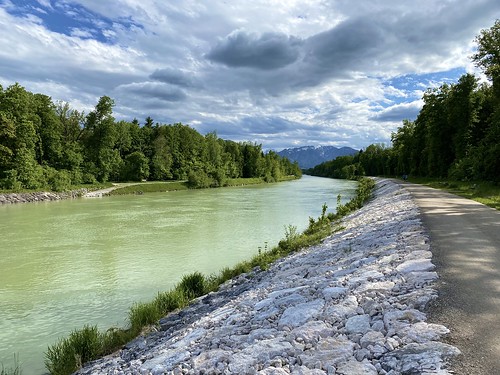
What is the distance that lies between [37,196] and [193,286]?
4888cm

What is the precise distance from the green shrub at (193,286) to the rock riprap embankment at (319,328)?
89 cm

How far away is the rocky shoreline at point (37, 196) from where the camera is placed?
47938mm

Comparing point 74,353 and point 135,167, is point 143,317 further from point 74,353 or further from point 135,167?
point 135,167

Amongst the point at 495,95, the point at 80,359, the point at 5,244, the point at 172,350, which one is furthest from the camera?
the point at 495,95

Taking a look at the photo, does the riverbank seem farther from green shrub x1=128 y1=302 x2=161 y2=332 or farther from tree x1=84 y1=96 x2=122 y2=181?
green shrub x1=128 y1=302 x2=161 y2=332

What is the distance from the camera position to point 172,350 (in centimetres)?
654

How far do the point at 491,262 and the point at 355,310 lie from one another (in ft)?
12.7

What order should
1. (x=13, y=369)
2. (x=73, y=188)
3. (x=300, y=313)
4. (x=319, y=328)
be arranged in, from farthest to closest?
(x=73, y=188)
(x=13, y=369)
(x=300, y=313)
(x=319, y=328)

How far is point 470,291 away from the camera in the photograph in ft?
20.1

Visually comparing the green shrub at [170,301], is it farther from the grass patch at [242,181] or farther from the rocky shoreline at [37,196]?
the grass patch at [242,181]

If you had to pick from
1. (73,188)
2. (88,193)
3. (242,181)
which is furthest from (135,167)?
(242,181)

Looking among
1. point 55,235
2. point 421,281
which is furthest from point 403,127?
point 421,281

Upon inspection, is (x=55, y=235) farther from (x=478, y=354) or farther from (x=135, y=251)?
(x=478, y=354)

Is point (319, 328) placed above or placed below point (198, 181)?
above
